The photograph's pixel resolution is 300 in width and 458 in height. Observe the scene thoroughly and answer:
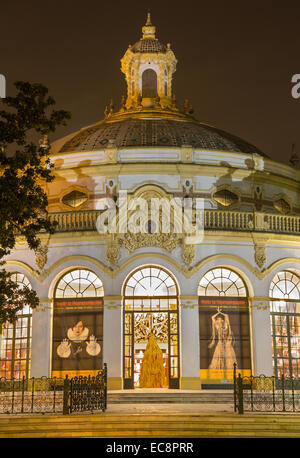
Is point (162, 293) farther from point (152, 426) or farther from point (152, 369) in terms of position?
point (152, 426)

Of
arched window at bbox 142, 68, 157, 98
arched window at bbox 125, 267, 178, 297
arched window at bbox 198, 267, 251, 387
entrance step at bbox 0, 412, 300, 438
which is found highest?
arched window at bbox 142, 68, 157, 98

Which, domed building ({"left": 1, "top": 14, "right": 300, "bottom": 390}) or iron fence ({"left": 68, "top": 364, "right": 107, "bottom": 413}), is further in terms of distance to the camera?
domed building ({"left": 1, "top": 14, "right": 300, "bottom": 390})

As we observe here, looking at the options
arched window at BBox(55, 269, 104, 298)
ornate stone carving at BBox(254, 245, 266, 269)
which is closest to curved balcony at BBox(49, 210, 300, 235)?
ornate stone carving at BBox(254, 245, 266, 269)

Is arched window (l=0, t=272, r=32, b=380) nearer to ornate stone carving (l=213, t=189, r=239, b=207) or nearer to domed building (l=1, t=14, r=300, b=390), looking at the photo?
domed building (l=1, t=14, r=300, b=390)

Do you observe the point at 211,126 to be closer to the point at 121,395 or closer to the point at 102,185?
the point at 102,185

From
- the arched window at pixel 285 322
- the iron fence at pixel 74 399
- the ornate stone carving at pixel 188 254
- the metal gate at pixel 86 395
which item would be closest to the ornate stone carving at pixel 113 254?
the ornate stone carving at pixel 188 254

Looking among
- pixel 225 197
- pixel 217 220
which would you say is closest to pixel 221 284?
pixel 217 220

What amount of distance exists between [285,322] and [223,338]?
339cm

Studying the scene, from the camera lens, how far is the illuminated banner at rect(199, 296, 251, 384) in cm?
3053

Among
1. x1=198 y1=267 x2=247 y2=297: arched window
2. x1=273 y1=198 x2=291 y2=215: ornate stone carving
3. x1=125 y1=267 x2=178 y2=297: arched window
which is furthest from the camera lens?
x1=273 y1=198 x2=291 y2=215: ornate stone carving

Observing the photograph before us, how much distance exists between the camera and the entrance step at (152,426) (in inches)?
710

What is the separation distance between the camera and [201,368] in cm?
3039

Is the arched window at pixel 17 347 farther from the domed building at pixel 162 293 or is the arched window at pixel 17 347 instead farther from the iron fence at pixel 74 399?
the iron fence at pixel 74 399

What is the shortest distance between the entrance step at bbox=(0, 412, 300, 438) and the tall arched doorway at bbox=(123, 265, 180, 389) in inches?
451
